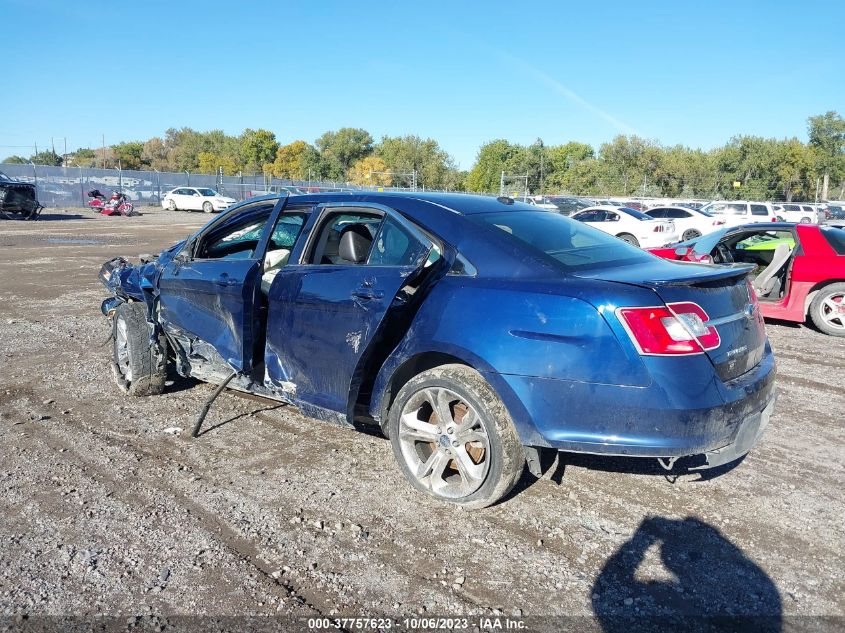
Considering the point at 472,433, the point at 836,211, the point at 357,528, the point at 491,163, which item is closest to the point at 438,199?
the point at 472,433

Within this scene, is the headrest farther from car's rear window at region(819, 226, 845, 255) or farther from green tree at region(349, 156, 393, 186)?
green tree at region(349, 156, 393, 186)

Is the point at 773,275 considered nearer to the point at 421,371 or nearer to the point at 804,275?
the point at 804,275

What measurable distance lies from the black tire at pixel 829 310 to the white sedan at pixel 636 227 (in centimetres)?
1203

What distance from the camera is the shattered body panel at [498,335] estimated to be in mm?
3047

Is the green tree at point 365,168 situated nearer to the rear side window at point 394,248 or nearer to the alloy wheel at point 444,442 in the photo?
the rear side window at point 394,248

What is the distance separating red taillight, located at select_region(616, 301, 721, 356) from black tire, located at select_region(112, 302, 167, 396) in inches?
154

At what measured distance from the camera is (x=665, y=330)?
9.98 feet

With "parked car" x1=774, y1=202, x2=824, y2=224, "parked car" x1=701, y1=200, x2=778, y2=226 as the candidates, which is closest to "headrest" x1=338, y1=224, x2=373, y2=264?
"parked car" x1=701, y1=200, x2=778, y2=226

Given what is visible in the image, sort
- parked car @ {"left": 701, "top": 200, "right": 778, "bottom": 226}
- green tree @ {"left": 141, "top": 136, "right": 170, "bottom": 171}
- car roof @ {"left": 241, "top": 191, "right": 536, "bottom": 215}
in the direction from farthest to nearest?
green tree @ {"left": 141, "top": 136, "right": 170, "bottom": 171}
parked car @ {"left": 701, "top": 200, "right": 778, "bottom": 226}
car roof @ {"left": 241, "top": 191, "right": 536, "bottom": 215}

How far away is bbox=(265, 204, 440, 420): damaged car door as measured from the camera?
3.71 meters

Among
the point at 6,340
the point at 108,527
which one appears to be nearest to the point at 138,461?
the point at 108,527

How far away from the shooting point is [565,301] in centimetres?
314

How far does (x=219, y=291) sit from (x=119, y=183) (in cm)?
4403

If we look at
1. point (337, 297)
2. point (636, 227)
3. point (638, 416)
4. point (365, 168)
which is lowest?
point (638, 416)
